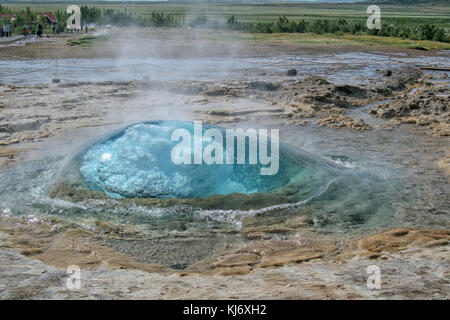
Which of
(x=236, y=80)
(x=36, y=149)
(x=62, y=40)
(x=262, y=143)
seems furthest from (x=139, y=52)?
(x=262, y=143)

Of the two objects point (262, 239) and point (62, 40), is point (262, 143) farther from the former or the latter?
point (62, 40)

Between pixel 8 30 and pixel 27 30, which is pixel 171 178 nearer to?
pixel 8 30

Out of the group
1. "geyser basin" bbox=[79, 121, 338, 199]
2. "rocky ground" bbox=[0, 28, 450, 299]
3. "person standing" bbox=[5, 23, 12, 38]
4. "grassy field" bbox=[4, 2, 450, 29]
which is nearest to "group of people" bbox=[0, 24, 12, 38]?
"person standing" bbox=[5, 23, 12, 38]

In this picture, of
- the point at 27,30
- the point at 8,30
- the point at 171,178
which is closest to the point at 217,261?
the point at 171,178

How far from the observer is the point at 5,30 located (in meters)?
23.4

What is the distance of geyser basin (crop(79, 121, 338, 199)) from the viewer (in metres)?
4.30

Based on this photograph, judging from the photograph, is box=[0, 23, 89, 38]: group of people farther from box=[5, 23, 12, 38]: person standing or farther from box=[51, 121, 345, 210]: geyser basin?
box=[51, 121, 345, 210]: geyser basin

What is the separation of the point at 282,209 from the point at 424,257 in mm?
1329

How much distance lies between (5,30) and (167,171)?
2292 cm

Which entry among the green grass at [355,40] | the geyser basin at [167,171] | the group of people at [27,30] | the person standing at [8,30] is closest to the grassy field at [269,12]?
the green grass at [355,40]

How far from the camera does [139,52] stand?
19312 millimetres

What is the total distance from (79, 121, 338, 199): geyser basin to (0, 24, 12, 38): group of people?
2194 centimetres

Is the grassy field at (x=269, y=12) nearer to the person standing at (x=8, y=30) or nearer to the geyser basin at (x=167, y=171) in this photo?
the person standing at (x=8, y=30)

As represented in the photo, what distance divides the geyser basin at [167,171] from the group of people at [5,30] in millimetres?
21937
